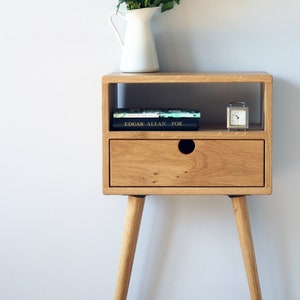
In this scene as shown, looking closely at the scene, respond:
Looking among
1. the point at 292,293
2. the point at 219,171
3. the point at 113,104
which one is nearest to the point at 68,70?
the point at 113,104

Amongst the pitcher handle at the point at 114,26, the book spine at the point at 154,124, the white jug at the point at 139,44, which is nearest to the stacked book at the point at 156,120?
the book spine at the point at 154,124

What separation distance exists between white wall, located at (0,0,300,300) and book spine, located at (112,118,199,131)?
22 cm

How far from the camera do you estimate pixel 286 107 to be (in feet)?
5.68

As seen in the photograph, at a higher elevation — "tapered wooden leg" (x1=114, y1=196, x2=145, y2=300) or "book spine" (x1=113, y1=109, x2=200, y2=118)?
"book spine" (x1=113, y1=109, x2=200, y2=118)

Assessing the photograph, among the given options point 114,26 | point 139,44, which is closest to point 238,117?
point 139,44

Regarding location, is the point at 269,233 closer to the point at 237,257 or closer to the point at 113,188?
the point at 237,257

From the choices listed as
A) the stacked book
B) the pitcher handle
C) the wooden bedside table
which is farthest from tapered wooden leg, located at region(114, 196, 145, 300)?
the pitcher handle

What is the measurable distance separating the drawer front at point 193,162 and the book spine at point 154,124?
3 cm

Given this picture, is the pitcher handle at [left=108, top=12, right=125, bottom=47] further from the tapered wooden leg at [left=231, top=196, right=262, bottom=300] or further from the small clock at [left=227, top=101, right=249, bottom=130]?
the tapered wooden leg at [left=231, top=196, right=262, bottom=300]

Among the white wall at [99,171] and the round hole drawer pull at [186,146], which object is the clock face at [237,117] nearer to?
the round hole drawer pull at [186,146]

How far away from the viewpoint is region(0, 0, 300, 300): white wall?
5.65 ft

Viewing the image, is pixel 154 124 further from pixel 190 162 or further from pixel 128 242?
pixel 128 242

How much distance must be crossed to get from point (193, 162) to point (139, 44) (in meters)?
0.33

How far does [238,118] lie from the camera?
1.55m
